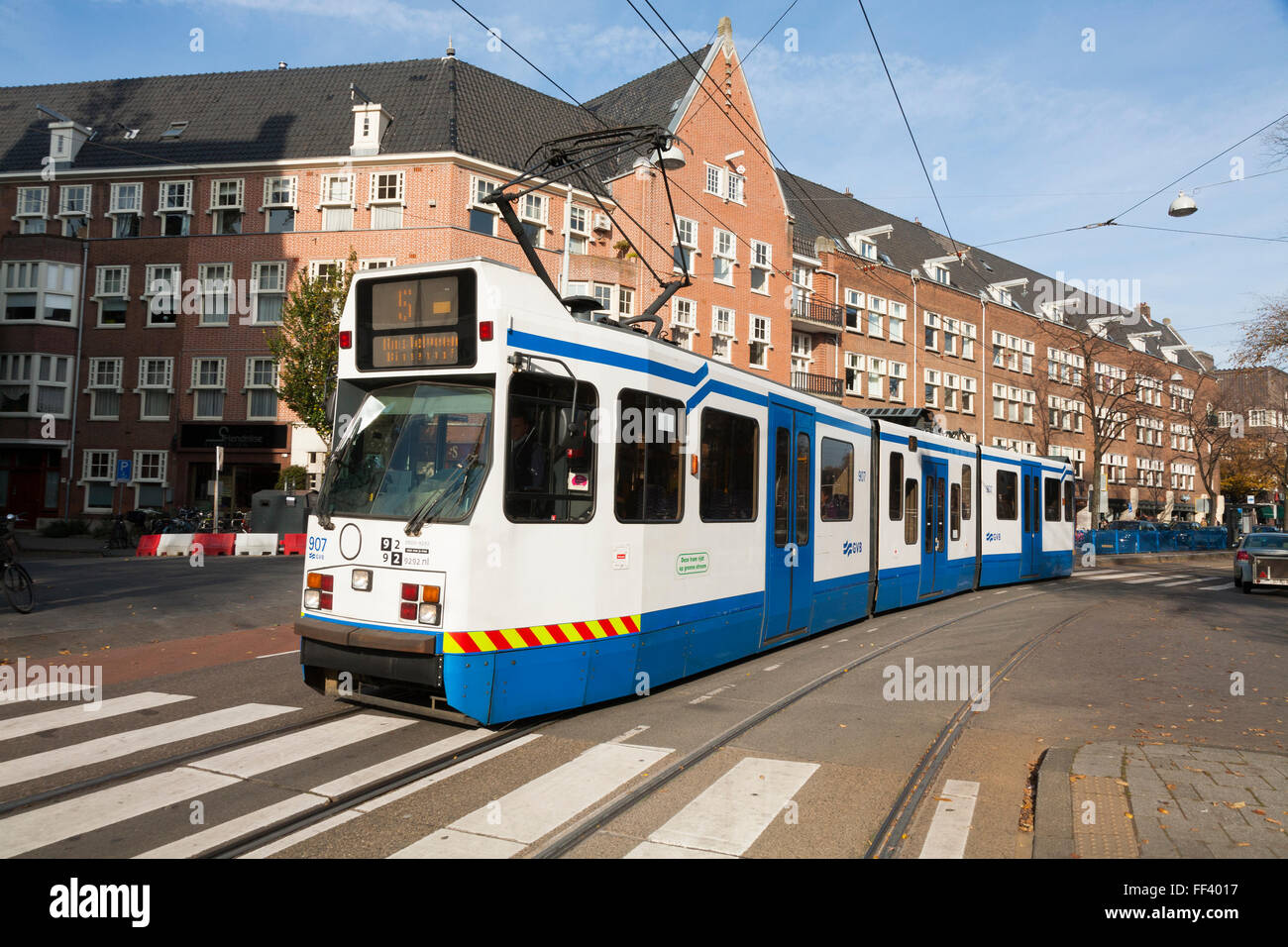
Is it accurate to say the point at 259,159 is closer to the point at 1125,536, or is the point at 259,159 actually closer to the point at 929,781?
the point at 929,781

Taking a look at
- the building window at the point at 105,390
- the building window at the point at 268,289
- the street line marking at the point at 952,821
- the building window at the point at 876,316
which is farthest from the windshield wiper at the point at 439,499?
the building window at the point at 876,316

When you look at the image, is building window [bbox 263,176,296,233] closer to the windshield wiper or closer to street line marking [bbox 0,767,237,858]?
the windshield wiper

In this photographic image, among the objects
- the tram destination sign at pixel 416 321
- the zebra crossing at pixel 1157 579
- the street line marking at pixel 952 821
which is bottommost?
the street line marking at pixel 952 821

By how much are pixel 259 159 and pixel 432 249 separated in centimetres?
832

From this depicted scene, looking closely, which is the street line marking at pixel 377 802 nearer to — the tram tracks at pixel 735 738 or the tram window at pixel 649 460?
the tram tracks at pixel 735 738

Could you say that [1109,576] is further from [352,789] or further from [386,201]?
[386,201]

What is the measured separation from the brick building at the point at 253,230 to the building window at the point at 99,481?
0.28 feet

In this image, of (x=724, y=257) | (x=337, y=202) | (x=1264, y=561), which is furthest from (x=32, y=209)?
(x=1264, y=561)

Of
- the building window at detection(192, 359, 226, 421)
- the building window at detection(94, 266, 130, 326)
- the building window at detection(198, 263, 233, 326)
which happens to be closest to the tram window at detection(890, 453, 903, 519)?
the building window at detection(192, 359, 226, 421)

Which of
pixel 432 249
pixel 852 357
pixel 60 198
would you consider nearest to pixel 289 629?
pixel 432 249

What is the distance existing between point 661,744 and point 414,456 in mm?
2735

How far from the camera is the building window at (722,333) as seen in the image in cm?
3616

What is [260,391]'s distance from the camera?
33.0 m

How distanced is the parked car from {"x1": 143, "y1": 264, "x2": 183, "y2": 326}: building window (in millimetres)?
35950
